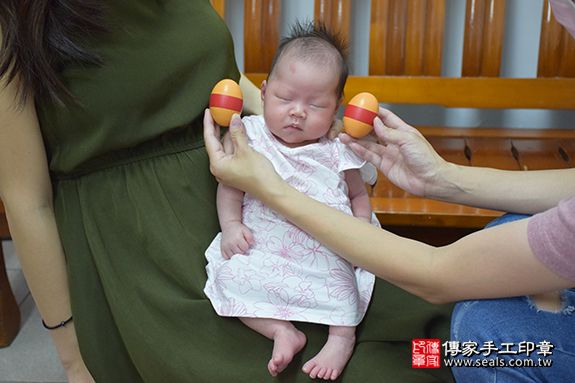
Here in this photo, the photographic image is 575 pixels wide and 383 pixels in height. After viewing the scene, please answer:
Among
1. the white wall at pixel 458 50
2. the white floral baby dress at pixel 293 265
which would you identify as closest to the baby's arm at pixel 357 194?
the white floral baby dress at pixel 293 265

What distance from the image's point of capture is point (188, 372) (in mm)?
958

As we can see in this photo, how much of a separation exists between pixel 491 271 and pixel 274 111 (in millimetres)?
513

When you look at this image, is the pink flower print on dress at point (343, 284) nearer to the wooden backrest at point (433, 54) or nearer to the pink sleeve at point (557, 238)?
the pink sleeve at point (557, 238)

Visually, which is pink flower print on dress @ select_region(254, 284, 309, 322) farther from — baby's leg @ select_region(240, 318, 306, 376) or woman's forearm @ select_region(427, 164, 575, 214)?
woman's forearm @ select_region(427, 164, 575, 214)

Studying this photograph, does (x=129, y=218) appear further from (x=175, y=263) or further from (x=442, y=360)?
(x=442, y=360)

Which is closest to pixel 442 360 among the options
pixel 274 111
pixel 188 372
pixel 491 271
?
pixel 491 271

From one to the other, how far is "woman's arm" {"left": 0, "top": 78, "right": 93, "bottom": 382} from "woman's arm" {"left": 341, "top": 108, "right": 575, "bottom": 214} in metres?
0.60

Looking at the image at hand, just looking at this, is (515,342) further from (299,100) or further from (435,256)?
(299,100)

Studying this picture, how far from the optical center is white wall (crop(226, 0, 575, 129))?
2072 mm

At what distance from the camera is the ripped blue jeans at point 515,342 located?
31.5 inches

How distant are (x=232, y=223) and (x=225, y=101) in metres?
0.24

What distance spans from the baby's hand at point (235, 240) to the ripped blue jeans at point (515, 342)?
16.2 inches

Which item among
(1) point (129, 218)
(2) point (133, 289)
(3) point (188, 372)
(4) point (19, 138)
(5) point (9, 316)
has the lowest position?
(5) point (9, 316)

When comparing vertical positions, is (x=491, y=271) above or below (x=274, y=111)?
below
